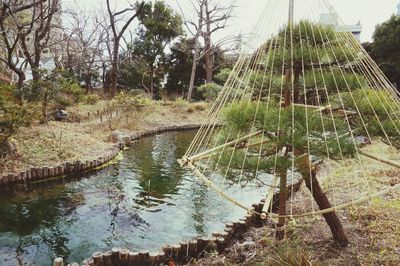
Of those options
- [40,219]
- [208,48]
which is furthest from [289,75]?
[208,48]

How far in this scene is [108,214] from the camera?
4.92 m

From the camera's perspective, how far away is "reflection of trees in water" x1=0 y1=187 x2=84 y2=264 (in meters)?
3.97

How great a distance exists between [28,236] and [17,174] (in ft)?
7.14

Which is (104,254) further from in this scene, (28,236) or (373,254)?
(373,254)

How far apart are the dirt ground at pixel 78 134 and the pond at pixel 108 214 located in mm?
796

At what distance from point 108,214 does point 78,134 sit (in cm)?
462

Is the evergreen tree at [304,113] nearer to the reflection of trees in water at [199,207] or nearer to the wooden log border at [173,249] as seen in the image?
the wooden log border at [173,249]

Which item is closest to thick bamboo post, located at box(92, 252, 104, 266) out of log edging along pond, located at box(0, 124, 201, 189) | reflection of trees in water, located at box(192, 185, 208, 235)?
reflection of trees in water, located at box(192, 185, 208, 235)

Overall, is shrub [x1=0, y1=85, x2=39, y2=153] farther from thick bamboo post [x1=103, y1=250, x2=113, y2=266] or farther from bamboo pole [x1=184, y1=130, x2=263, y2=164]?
bamboo pole [x1=184, y1=130, x2=263, y2=164]

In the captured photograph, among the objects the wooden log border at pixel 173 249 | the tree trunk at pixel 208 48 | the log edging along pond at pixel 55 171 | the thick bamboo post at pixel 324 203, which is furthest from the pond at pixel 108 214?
the tree trunk at pixel 208 48

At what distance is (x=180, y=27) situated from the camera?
18562 millimetres

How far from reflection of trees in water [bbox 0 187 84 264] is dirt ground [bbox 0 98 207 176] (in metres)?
1.04

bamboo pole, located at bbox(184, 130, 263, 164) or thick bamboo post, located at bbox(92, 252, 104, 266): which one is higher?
bamboo pole, located at bbox(184, 130, 263, 164)

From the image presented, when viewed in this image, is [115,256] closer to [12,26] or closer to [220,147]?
[220,147]
